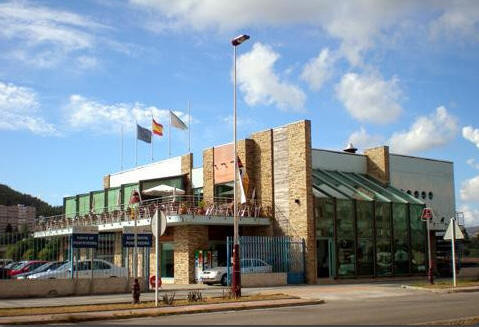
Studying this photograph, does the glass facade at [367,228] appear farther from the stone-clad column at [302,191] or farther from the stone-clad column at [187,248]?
the stone-clad column at [187,248]

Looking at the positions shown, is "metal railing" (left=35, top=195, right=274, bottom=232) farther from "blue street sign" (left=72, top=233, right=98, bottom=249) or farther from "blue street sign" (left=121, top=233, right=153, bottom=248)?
"blue street sign" (left=121, top=233, right=153, bottom=248)

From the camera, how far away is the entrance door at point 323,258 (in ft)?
117

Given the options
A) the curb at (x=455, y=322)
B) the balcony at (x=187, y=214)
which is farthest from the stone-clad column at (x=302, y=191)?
the curb at (x=455, y=322)

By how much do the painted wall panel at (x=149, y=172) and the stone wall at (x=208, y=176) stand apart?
3.67 meters

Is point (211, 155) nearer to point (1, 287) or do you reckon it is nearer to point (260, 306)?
point (1, 287)

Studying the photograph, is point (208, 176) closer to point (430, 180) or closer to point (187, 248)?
point (187, 248)

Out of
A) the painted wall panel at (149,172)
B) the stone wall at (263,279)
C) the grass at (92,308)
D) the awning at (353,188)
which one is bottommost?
the stone wall at (263,279)

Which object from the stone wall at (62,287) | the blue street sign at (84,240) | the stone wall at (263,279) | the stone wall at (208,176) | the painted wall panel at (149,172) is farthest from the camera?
the painted wall panel at (149,172)

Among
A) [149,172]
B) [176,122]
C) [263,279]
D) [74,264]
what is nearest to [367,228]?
[263,279]

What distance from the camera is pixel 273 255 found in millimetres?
33812

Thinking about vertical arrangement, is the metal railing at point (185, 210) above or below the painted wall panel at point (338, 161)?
below

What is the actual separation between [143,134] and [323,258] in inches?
780

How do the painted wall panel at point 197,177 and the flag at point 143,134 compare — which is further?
the flag at point 143,134

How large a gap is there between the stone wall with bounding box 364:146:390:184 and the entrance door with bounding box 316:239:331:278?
7.93m
